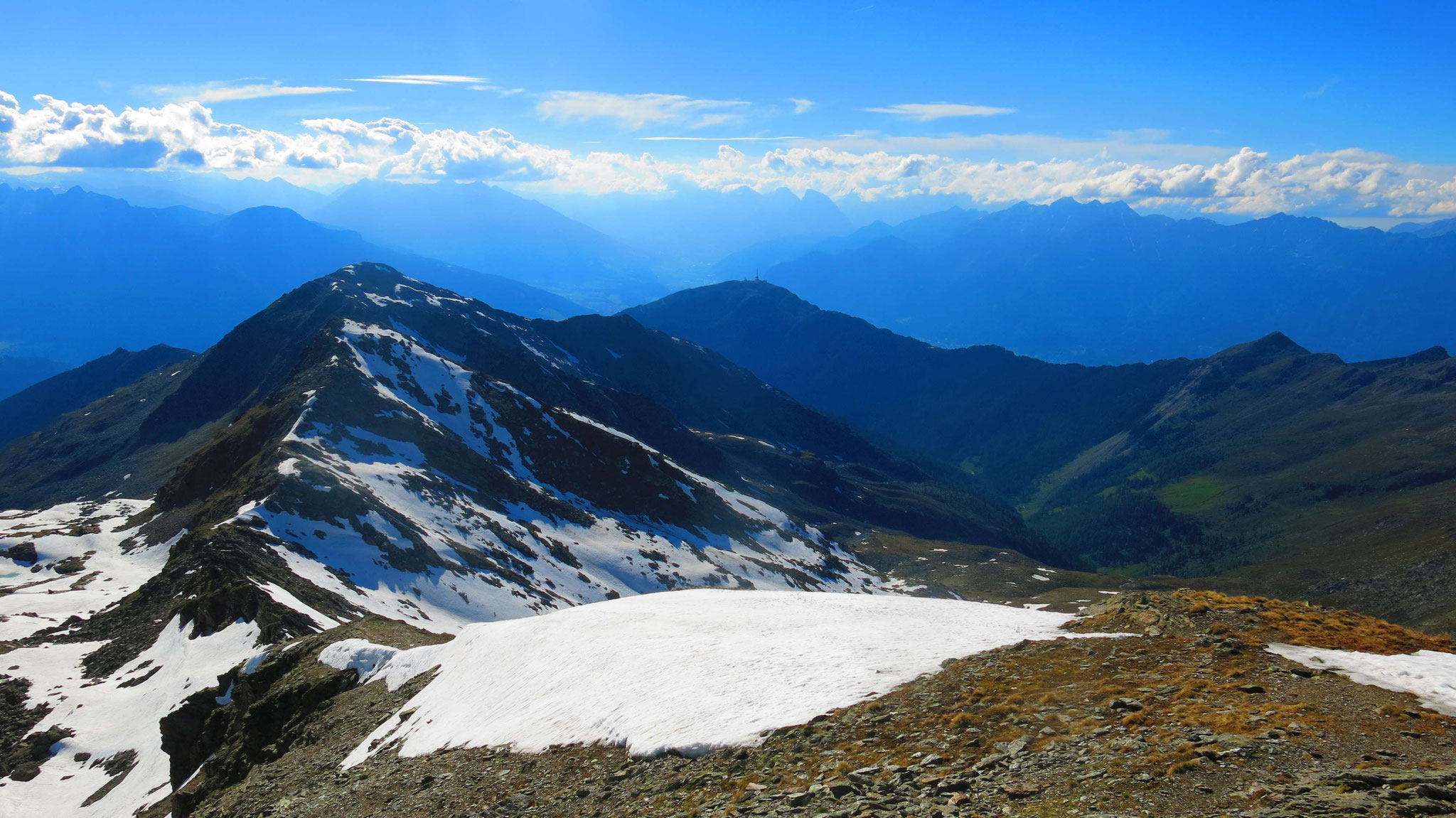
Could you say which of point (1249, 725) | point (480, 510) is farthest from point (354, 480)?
point (1249, 725)

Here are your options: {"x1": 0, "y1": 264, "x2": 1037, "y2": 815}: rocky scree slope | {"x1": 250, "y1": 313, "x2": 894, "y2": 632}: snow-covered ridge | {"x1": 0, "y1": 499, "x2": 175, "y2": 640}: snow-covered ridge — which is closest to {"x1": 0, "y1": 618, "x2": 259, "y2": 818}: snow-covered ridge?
{"x1": 0, "y1": 264, "x2": 1037, "y2": 815}: rocky scree slope

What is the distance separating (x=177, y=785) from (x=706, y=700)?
115 ft

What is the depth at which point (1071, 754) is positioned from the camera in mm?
15508

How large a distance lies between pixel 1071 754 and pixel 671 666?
13.6 m

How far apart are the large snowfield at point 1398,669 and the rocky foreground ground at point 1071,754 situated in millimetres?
540

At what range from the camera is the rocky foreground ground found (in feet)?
44.1

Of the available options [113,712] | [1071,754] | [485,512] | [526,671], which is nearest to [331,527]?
[485,512]

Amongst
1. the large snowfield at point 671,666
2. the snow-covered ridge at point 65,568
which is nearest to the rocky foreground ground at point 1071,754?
the large snowfield at point 671,666

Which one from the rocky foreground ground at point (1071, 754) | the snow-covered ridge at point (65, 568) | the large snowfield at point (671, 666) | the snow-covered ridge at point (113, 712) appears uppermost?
the rocky foreground ground at point (1071, 754)

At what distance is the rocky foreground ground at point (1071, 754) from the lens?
13453 millimetres

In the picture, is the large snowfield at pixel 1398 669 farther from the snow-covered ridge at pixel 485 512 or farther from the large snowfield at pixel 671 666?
the snow-covered ridge at pixel 485 512

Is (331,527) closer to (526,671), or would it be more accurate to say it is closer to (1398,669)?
(526,671)

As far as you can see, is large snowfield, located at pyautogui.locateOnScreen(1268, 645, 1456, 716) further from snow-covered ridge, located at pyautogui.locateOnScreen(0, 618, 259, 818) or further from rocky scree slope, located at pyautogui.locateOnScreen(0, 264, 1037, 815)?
snow-covered ridge, located at pyautogui.locateOnScreen(0, 618, 259, 818)

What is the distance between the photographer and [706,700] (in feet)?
72.3
